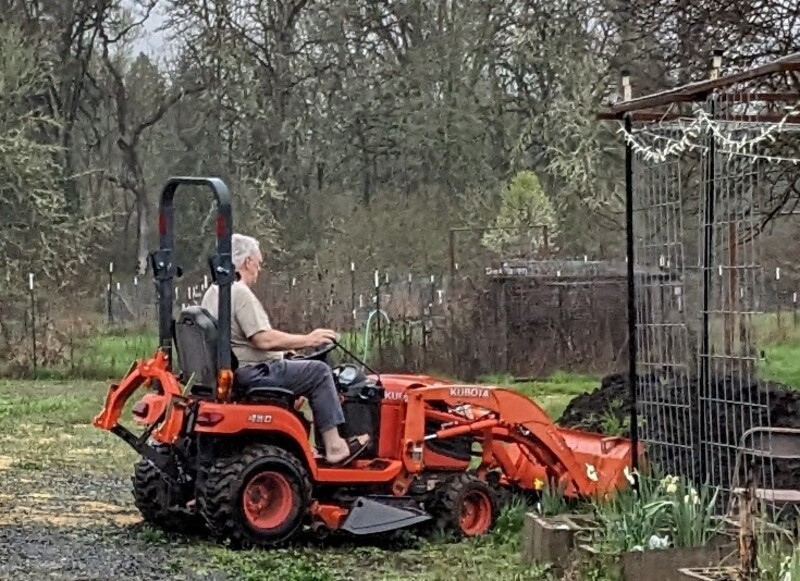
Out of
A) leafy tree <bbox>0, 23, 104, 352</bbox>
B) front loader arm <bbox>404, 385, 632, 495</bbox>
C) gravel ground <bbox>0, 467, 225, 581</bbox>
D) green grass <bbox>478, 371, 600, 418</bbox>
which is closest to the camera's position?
gravel ground <bbox>0, 467, 225, 581</bbox>

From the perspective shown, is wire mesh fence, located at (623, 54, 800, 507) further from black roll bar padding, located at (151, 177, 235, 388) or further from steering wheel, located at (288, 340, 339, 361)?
black roll bar padding, located at (151, 177, 235, 388)

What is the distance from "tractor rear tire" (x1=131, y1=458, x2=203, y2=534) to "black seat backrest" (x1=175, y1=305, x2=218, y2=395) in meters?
0.60

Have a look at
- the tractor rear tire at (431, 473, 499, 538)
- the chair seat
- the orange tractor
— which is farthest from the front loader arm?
the chair seat

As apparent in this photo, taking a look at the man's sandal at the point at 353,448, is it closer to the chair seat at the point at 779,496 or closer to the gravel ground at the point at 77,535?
the gravel ground at the point at 77,535

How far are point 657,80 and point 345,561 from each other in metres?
6.86

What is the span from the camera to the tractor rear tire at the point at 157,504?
28.0 feet

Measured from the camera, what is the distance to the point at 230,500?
314 inches

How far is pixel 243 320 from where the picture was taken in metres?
8.27

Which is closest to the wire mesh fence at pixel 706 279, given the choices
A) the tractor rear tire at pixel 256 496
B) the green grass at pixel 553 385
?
the tractor rear tire at pixel 256 496

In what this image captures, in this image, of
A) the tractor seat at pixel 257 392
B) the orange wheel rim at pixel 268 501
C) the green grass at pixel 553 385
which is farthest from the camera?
the green grass at pixel 553 385

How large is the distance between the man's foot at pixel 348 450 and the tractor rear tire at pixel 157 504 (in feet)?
2.78

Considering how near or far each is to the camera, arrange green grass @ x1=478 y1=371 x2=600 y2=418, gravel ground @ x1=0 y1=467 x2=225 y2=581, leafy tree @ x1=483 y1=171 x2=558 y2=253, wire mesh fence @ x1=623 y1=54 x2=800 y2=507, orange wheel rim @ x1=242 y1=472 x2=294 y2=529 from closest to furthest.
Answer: wire mesh fence @ x1=623 y1=54 x2=800 y2=507
gravel ground @ x1=0 y1=467 x2=225 y2=581
orange wheel rim @ x1=242 y1=472 x2=294 y2=529
green grass @ x1=478 y1=371 x2=600 y2=418
leafy tree @ x1=483 y1=171 x2=558 y2=253

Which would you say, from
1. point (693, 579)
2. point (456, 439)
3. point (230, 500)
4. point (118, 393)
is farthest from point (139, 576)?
point (693, 579)

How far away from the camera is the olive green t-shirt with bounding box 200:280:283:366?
8258 mm
